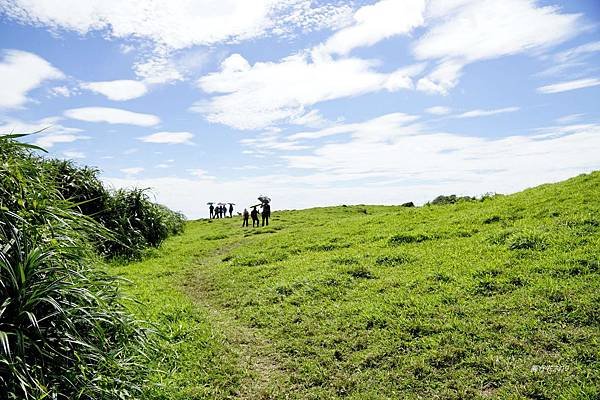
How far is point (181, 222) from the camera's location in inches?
1391

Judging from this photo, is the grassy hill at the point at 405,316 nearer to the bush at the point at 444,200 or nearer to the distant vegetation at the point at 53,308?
the distant vegetation at the point at 53,308

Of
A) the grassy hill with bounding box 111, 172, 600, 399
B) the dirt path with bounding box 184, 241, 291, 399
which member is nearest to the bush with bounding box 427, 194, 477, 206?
the grassy hill with bounding box 111, 172, 600, 399

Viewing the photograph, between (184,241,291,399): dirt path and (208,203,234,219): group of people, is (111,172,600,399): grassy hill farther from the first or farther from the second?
(208,203,234,219): group of people

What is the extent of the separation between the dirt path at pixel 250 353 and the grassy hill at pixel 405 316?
0.03 m

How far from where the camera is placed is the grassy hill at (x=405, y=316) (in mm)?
7121

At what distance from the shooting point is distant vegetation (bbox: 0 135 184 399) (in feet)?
17.1

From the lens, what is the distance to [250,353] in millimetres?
8914

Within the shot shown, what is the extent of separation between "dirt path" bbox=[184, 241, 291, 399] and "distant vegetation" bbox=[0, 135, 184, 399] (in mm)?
1829

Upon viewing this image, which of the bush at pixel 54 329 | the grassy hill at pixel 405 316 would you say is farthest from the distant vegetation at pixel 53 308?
the grassy hill at pixel 405 316

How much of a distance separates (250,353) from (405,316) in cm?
323

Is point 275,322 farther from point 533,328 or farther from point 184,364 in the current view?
point 533,328

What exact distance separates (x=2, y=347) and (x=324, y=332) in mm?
5876

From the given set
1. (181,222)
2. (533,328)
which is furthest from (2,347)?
(181,222)

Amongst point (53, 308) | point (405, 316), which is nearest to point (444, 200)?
point (405, 316)
